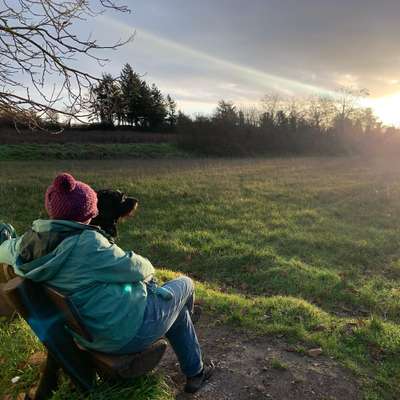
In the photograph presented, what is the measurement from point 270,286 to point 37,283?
477 centimetres

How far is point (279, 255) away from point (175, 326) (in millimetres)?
5353

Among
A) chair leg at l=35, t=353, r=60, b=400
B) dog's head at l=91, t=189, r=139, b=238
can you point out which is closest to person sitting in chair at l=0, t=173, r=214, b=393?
chair leg at l=35, t=353, r=60, b=400

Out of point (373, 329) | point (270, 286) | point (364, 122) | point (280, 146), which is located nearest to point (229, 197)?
point (270, 286)

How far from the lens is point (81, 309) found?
254cm

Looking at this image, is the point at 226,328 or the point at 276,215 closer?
the point at 226,328

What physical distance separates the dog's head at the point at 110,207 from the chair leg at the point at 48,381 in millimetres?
1147

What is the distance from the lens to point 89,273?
2506mm

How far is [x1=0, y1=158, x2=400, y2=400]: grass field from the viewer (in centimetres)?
418

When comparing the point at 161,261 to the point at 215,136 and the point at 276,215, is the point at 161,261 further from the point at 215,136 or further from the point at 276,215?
the point at 215,136

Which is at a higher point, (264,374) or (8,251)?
(8,251)

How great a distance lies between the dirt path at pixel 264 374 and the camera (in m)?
3.35

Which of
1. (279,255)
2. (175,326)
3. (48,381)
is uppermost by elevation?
(175,326)

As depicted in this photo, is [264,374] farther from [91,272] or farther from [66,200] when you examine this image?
[66,200]

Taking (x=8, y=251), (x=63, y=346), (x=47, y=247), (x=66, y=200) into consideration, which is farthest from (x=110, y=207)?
(x=63, y=346)
